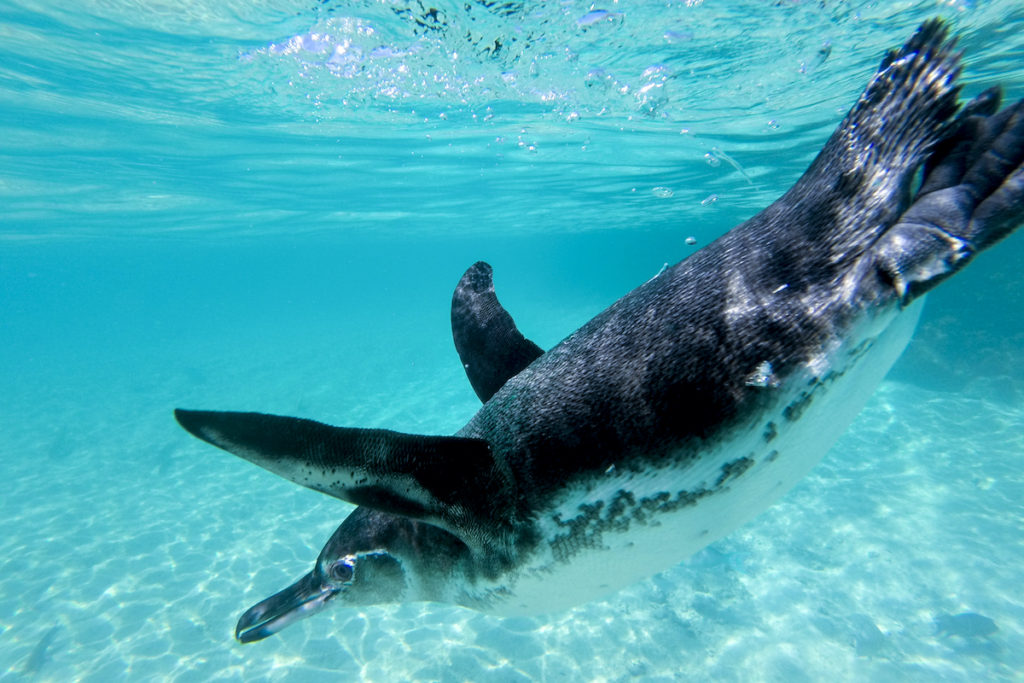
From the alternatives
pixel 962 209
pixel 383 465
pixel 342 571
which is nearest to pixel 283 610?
pixel 342 571

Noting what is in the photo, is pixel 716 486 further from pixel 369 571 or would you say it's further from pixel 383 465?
pixel 369 571

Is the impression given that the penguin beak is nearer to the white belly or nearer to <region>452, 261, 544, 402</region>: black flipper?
the white belly

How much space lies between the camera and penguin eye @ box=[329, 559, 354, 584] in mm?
2449

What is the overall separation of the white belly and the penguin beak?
1.04 metres

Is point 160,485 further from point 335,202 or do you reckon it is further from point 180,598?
point 335,202

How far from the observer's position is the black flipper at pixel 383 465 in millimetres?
1561

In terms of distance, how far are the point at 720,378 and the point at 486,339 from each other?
1500 mm

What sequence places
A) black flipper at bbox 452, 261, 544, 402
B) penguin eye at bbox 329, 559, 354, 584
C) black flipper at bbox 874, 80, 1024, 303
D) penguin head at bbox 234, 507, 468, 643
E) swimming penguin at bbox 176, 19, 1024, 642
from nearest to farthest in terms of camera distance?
black flipper at bbox 874, 80, 1024, 303
swimming penguin at bbox 176, 19, 1024, 642
penguin head at bbox 234, 507, 468, 643
penguin eye at bbox 329, 559, 354, 584
black flipper at bbox 452, 261, 544, 402

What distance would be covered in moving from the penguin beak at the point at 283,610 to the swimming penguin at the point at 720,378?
1.05 metres

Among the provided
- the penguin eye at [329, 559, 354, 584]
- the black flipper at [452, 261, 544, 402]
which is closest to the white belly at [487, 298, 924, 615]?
the penguin eye at [329, 559, 354, 584]

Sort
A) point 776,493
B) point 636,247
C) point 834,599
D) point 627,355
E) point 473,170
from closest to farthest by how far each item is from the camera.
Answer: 1. point 627,355
2. point 776,493
3. point 834,599
4. point 473,170
5. point 636,247

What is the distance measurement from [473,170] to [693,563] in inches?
711

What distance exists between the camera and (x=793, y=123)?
15.7m

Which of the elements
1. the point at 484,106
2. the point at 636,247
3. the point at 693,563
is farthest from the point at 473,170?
the point at 636,247
